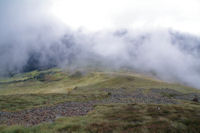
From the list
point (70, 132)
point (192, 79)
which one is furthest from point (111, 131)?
point (192, 79)

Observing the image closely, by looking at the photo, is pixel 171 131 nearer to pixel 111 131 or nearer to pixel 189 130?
pixel 189 130

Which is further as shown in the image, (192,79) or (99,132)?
(192,79)

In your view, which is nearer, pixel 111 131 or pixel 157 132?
pixel 157 132

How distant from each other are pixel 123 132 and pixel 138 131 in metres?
1.37

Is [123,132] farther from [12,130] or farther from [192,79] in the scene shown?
[192,79]

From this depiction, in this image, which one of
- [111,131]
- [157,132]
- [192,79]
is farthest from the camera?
[192,79]

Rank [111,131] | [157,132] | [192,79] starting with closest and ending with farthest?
[157,132] < [111,131] < [192,79]

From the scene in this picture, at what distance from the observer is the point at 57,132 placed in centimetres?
1205

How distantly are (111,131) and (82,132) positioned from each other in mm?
2513

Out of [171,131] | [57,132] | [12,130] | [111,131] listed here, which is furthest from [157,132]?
[12,130]

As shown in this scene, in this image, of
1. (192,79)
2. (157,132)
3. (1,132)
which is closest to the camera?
(157,132)

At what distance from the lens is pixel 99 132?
1180 cm

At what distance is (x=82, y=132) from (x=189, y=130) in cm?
897

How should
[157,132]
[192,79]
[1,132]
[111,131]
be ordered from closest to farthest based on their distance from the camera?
[157,132] < [111,131] < [1,132] < [192,79]
